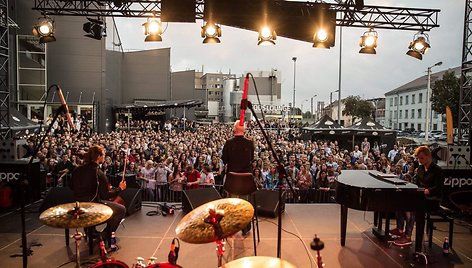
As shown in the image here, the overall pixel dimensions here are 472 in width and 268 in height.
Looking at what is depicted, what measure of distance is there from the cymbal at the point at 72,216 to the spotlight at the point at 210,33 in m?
5.62

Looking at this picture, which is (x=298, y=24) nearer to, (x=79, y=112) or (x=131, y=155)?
(x=131, y=155)

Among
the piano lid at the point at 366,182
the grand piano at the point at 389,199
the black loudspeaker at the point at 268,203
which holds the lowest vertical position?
the black loudspeaker at the point at 268,203

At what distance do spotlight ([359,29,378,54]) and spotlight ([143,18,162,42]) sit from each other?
5475 millimetres

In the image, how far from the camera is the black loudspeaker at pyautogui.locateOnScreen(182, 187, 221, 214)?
7.30 meters

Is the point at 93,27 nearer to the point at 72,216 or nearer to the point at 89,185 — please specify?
the point at 89,185

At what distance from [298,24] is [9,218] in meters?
8.27

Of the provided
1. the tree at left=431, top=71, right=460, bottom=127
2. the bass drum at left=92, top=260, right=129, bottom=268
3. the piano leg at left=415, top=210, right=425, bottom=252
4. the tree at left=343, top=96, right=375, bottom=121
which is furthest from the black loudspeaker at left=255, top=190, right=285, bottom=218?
the tree at left=343, top=96, right=375, bottom=121

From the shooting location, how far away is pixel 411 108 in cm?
5541

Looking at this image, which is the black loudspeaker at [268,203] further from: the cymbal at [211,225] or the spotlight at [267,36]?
Answer: the cymbal at [211,225]

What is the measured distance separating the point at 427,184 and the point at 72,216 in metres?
5.30

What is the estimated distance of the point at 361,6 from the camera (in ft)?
27.2

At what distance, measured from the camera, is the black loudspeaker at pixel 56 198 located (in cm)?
713

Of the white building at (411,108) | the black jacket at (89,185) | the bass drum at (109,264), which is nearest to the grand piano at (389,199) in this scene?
the bass drum at (109,264)

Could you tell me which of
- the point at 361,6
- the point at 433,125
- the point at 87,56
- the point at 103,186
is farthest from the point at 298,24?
the point at 433,125
